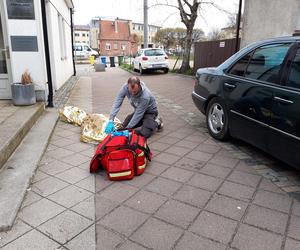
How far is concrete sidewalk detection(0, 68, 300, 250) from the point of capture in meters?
2.30

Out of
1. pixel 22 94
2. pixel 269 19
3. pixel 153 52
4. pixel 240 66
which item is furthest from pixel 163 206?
pixel 153 52

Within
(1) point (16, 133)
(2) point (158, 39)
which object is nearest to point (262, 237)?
(1) point (16, 133)

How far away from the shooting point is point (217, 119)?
4.64 m

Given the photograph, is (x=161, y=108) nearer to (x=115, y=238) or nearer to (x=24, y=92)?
(x=24, y=92)

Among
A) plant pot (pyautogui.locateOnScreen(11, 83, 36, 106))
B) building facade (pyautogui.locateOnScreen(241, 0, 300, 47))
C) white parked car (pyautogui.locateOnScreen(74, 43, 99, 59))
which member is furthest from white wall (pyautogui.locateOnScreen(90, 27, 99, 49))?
plant pot (pyautogui.locateOnScreen(11, 83, 36, 106))

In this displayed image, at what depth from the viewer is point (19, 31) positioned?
6.08 meters

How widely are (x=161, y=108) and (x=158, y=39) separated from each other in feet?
175

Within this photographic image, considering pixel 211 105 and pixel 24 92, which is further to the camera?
pixel 24 92

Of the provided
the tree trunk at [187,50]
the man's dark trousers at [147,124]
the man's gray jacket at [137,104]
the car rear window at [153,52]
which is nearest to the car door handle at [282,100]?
the man's gray jacket at [137,104]

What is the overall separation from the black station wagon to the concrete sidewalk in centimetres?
42

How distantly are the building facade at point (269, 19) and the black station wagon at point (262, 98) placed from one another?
5224 mm

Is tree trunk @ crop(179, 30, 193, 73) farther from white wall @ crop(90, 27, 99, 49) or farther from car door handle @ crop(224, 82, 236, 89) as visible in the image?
white wall @ crop(90, 27, 99, 49)

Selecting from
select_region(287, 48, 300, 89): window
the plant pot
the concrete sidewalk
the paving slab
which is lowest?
the concrete sidewalk

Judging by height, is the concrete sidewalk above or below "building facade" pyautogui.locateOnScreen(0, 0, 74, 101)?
below
